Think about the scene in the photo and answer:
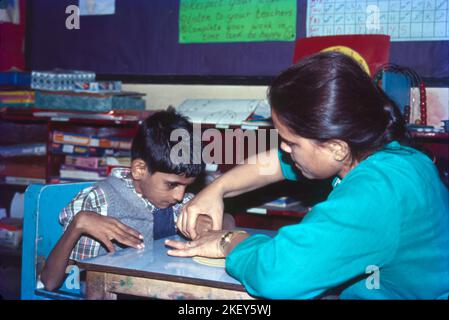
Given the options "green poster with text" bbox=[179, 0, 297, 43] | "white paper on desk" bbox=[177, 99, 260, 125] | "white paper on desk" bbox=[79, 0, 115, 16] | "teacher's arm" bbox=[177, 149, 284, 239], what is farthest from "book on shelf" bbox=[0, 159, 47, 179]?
"teacher's arm" bbox=[177, 149, 284, 239]

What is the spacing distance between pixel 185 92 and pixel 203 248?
2409mm

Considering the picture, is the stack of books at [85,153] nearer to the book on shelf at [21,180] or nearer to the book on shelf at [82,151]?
the book on shelf at [82,151]

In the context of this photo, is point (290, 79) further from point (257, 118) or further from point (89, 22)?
point (89, 22)

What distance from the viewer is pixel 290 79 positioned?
137cm

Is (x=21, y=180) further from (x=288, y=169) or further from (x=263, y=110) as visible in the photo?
(x=288, y=169)

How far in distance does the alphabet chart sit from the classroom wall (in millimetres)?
534

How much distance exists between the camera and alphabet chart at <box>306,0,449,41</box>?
3.10 m

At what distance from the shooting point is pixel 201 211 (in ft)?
5.57

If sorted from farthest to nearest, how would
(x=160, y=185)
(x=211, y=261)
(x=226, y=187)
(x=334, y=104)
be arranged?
1. (x=160, y=185)
2. (x=226, y=187)
3. (x=211, y=261)
4. (x=334, y=104)

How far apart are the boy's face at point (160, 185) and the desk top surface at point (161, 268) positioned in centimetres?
69

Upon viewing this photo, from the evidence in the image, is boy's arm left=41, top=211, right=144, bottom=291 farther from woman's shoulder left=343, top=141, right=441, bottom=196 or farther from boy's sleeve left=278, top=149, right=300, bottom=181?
woman's shoulder left=343, top=141, right=441, bottom=196

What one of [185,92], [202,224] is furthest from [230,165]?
[202,224]

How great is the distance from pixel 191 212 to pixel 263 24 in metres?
2.12
